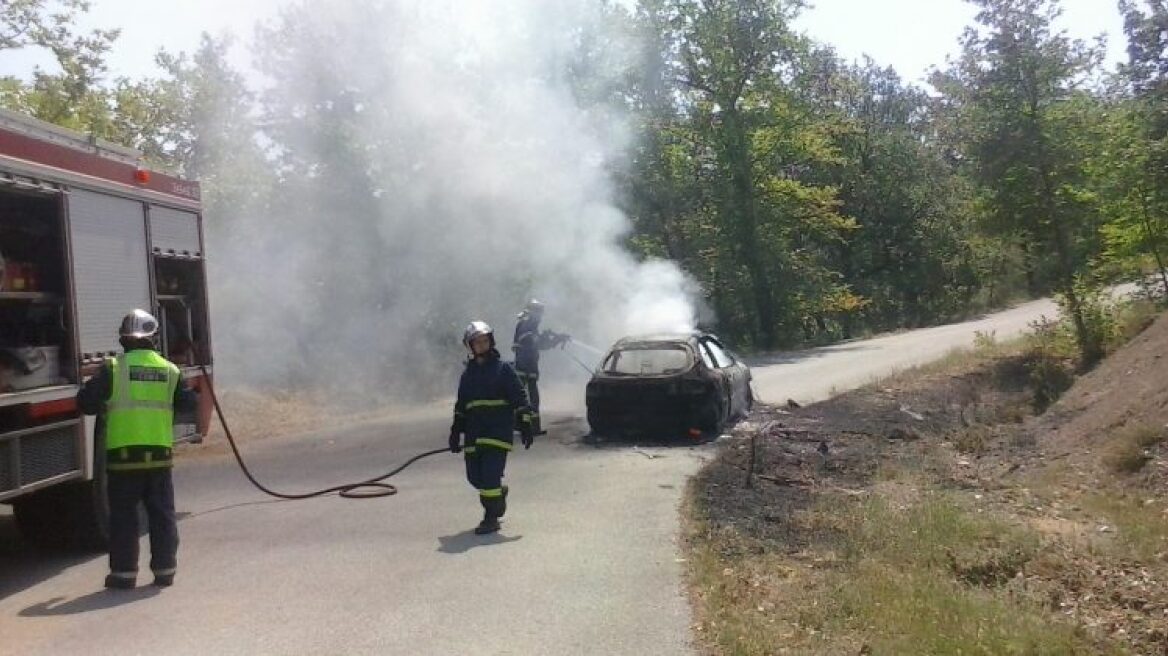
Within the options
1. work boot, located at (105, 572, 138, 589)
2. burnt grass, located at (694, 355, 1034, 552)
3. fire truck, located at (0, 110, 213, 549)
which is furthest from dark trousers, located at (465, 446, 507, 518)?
fire truck, located at (0, 110, 213, 549)

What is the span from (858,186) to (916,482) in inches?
1466

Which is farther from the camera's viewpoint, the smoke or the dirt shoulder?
the smoke

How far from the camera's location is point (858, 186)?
146 feet

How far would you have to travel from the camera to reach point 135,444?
6059 millimetres

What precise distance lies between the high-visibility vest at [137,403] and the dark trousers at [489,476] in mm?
2105

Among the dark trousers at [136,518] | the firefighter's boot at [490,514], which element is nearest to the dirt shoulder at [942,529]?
the firefighter's boot at [490,514]

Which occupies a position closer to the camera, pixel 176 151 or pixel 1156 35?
pixel 1156 35

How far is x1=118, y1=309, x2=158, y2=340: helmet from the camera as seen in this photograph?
241 inches

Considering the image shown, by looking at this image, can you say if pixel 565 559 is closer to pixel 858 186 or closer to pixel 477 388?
pixel 477 388

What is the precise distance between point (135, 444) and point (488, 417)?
2.35 m

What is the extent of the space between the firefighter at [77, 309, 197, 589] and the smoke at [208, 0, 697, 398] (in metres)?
13.5

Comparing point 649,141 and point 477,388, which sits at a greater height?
point 649,141

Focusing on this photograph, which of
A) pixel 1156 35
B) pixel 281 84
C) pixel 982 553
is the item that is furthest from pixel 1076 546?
pixel 281 84

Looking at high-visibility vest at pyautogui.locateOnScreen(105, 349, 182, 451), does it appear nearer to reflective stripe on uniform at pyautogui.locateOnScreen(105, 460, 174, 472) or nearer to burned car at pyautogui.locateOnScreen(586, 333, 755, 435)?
reflective stripe on uniform at pyautogui.locateOnScreen(105, 460, 174, 472)
